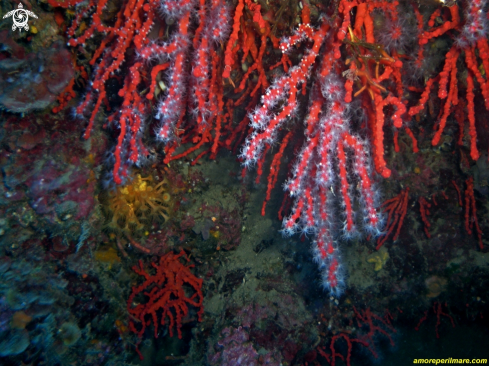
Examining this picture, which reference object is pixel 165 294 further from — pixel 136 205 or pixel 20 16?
pixel 20 16

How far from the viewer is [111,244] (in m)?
3.25

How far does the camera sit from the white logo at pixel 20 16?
2.21 meters

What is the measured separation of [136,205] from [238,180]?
1586 millimetres

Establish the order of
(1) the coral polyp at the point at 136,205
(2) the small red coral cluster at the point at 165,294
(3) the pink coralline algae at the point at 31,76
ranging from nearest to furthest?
(3) the pink coralline algae at the point at 31,76 → (1) the coral polyp at the point at 136,205 → (2) the small red coral cluster at the point at 165,294

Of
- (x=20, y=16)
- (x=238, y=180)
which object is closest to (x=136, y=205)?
(x=238, y=180)

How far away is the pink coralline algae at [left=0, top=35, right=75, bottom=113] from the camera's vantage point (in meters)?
2.13

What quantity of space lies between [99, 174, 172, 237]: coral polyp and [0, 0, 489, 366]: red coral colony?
0.02m

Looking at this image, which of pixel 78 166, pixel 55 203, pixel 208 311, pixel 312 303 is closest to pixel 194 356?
pixel 208 311

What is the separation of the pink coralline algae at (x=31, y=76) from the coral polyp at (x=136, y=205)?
1.09 metres

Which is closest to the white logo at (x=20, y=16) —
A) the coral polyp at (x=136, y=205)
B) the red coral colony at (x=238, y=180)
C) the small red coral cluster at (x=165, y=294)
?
the red coral colony at (x=238, y=180)

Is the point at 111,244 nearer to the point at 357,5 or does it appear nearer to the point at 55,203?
the point at 55,203

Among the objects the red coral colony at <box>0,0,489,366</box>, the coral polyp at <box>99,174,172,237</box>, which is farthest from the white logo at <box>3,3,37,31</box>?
the coral polyp at <box>99,174,172,237</box>

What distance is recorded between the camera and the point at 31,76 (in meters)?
2.19

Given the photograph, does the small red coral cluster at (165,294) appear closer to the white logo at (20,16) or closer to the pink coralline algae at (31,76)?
the pink coralline algae at (31,76)
